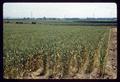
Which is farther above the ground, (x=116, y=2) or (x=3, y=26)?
(x=116, y=2)

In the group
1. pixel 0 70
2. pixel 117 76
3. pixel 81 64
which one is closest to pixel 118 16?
pixel 117 76

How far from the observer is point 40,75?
10.7 feet

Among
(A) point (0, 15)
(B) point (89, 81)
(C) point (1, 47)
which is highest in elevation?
(A) point (0, 15)

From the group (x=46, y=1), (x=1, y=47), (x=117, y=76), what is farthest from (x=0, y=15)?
(x=117, y=76)

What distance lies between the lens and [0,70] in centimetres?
216

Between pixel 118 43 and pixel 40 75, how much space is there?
1.46 metres

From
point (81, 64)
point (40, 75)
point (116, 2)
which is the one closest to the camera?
point (116, 2)

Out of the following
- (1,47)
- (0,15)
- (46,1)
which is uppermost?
(46,1)

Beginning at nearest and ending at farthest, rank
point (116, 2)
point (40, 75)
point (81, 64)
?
1. point (116, 2)
2. point (40, 75)
3. point (81, 64)

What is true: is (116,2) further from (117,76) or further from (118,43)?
(117,76)

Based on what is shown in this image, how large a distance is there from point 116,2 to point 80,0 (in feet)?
1.04

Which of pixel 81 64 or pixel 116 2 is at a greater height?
pixel 116 2

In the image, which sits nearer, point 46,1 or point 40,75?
point 46,1

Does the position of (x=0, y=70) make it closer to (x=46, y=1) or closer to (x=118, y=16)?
(x=46, y=1)
